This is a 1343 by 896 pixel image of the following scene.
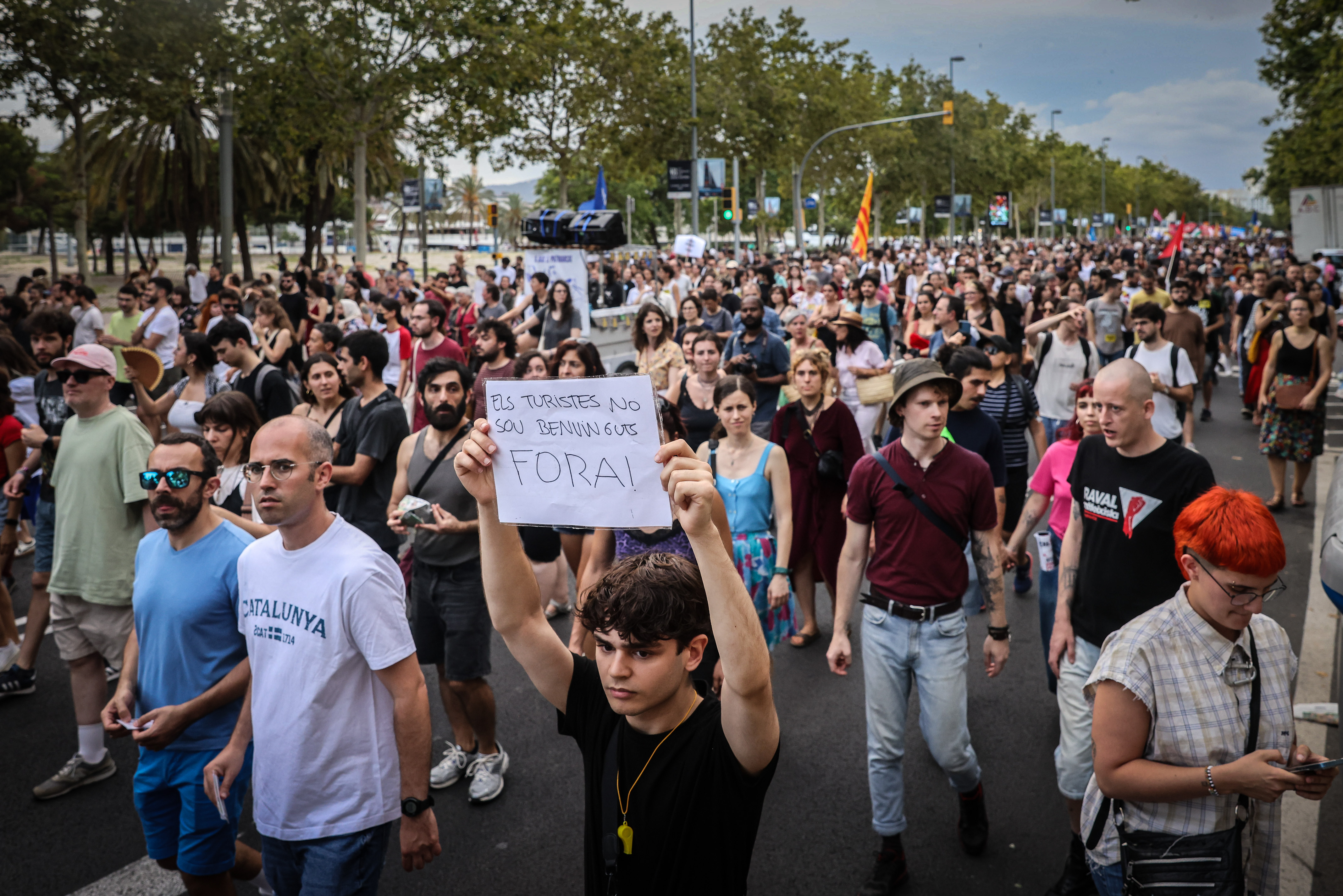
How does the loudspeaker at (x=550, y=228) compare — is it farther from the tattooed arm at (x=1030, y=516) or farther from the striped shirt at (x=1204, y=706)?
the striped shirt at (x=1204, y=706)

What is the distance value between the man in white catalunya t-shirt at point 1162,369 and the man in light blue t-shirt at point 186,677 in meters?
6.68

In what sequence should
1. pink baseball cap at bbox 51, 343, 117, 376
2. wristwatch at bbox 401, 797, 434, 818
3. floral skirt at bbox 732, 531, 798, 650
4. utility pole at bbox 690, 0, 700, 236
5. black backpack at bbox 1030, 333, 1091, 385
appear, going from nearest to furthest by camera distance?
wristwatch at bbox 401, 797, 434, 818
pink baseball cap at bbox 51, 343, 117, 376
floral skirt at bbox 732, 531, 798, 650
black backpack at bbox 1030, 333, 1091, 385
utility pole at bbox 690, 0, 700, 236

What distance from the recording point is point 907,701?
3.95 metres

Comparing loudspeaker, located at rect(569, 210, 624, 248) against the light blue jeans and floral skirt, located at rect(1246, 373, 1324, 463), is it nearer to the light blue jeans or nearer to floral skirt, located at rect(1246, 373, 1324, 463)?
floral skirt, located at rect(1246, 373, 1324, 463)

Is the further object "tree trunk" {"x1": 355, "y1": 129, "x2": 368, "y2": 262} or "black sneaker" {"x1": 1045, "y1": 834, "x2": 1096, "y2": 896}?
"tree trunk" {"x1": 355, "y1": 129, "x2": 368, "y2": 262}

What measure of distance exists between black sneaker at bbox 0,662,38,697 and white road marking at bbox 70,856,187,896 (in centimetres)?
218

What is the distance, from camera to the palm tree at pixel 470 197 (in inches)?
4060

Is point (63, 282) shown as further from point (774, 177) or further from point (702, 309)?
point (774, 177)

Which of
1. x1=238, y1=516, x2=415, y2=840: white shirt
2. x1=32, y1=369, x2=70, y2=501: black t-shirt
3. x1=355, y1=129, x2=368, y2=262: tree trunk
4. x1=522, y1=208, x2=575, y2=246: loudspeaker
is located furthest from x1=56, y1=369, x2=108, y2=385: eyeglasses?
x1=355, y1=129, x2=368, y2=262: tree trunk

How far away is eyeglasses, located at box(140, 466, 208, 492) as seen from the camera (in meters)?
3.37

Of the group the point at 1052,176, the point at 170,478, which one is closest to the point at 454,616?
the point at 170,478

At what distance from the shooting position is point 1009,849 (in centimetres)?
400

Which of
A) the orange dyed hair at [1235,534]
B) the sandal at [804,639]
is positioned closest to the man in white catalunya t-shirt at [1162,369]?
the sandal at [804,639]

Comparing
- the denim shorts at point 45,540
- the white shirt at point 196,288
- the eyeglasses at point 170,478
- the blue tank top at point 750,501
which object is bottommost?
the denim shorts at point 45,540
